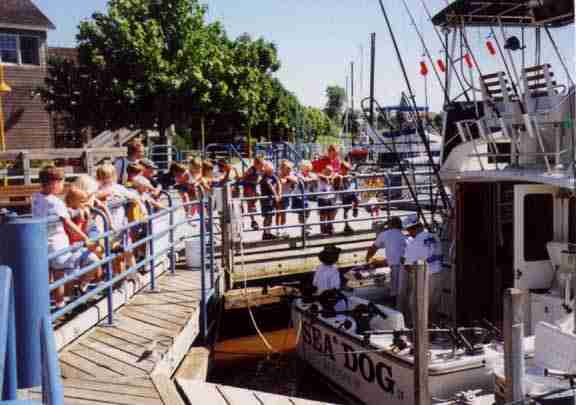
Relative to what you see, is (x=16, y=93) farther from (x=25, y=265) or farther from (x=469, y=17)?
(x=25, y=265)

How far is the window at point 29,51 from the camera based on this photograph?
27250mm

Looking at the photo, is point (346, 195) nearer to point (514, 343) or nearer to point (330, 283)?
point (330, 283)

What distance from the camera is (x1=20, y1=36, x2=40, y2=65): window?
27.2 m

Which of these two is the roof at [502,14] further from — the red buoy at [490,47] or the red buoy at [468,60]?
the red buoy at [468,60]

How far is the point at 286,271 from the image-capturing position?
37.8 ft

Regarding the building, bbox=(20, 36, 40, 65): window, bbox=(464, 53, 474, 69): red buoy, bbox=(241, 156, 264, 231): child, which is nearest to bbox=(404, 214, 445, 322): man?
bbox=(464, 53, 474, 69): red buoy

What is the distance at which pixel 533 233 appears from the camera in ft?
26.0

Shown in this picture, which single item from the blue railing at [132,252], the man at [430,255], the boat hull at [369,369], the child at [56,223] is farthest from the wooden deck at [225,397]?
the man at [430,255]

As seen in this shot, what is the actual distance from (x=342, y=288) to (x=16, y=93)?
2208 centimetres

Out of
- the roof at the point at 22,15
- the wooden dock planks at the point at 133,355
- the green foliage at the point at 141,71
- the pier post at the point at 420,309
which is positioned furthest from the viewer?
the roof at the point at 22,15

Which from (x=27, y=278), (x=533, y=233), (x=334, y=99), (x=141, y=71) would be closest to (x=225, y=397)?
(x=27, y=278)

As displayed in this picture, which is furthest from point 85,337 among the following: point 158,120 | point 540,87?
point 158,120

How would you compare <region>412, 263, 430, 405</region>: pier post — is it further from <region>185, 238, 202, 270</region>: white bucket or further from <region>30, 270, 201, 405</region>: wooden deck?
<region>185, 238, 202, 270</region>: white bucket

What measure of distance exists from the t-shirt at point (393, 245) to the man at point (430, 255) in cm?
48
